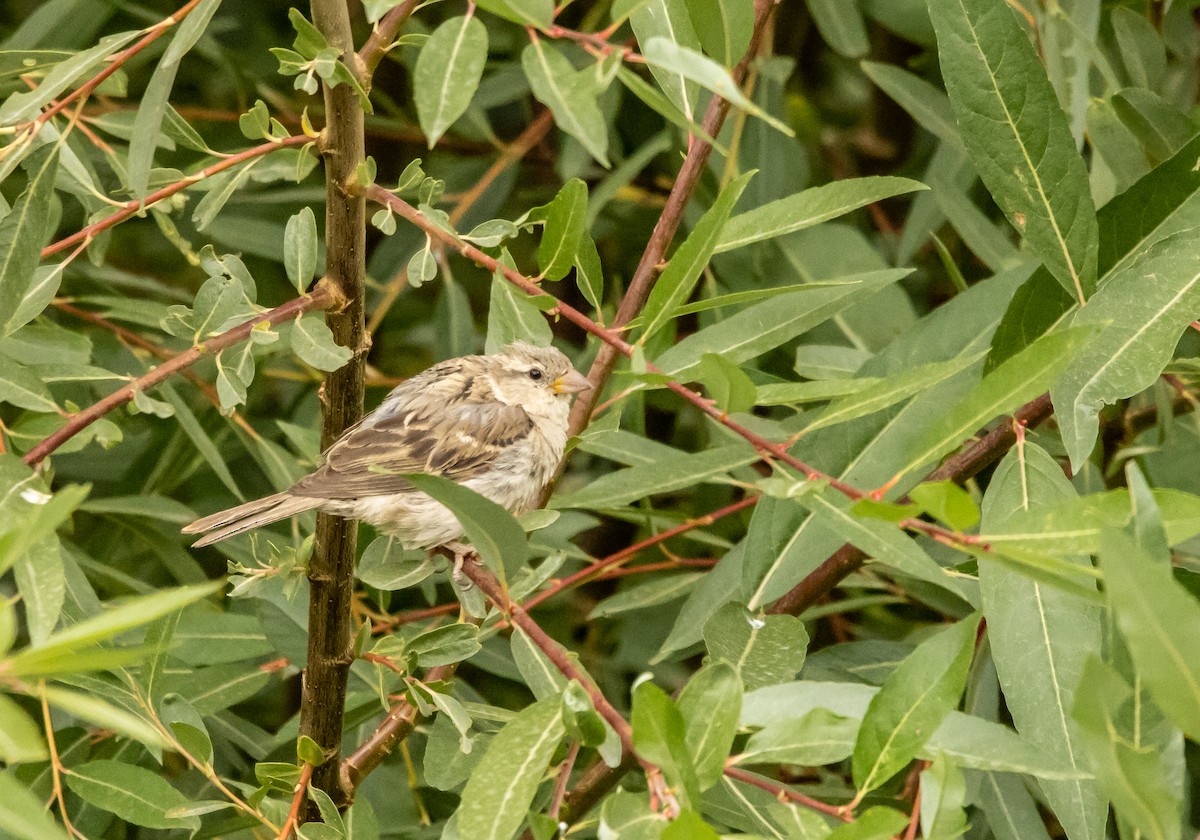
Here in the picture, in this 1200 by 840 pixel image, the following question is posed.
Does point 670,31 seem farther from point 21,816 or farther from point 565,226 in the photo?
point 21,816

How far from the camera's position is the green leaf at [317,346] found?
6.17ft

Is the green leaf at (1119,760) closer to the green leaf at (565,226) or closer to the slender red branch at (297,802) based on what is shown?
the green leaf at (565,226)

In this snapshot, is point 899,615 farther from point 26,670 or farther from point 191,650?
point 26,670

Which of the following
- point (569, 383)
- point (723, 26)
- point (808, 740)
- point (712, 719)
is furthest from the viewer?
point (569, 383)

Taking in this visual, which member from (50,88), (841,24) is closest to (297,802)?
(50,88)

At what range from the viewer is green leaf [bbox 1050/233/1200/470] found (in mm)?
1886

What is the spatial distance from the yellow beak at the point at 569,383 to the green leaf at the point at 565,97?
184cm

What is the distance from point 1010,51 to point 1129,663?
0.92 meters

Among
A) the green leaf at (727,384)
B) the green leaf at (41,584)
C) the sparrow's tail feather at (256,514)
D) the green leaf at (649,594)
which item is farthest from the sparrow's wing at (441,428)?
the green leaf at (727,384)

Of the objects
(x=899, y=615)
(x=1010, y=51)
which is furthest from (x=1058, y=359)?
(x=899, y=615)

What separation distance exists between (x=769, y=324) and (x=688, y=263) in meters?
0.28

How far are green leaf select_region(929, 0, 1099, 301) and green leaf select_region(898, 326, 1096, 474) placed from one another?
541 millimetres

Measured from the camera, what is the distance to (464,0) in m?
4.29

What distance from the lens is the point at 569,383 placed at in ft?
11.1
